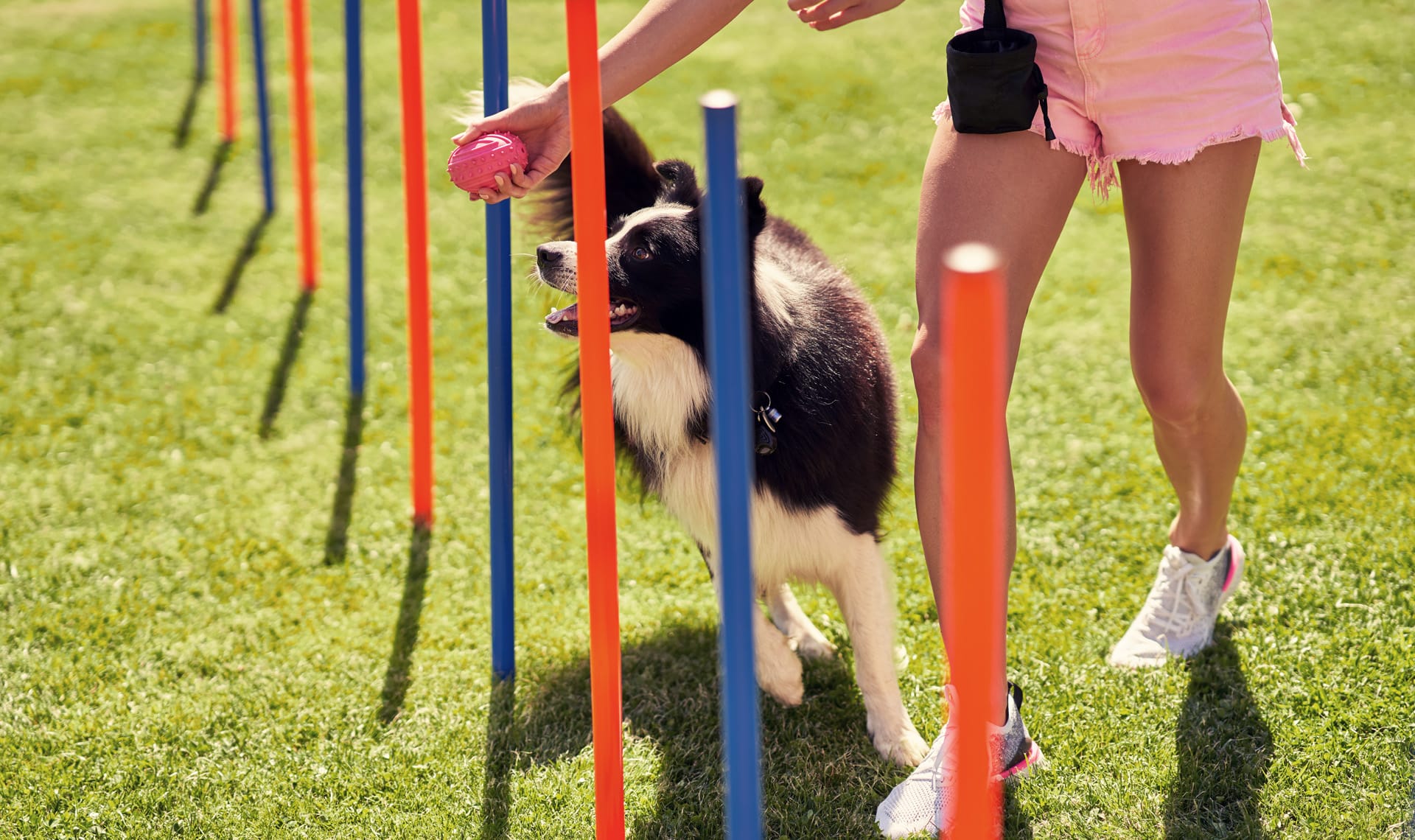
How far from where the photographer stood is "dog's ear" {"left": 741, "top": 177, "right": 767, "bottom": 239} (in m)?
2.45

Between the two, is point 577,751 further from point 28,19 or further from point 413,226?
point 28,19

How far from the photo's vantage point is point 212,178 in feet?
21.1

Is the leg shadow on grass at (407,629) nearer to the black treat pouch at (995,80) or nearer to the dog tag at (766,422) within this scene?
the dog tag at (766,422)

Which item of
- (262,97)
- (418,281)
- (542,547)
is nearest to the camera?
(418,281)

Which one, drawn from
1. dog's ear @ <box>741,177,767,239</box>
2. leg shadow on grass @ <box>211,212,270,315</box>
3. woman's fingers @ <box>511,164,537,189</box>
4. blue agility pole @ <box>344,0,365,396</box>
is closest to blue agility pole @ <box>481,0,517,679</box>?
woman's fingers @ <box>511,164,537,189</box>

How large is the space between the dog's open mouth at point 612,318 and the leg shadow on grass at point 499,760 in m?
0.94

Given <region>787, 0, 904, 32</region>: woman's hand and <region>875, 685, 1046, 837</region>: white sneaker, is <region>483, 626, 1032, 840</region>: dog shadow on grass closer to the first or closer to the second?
<region>875, 685, 1046, 837</region>: white sneaker

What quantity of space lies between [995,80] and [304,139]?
3.35m

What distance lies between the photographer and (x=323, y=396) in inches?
179

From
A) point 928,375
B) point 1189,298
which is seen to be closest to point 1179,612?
point 1189,298

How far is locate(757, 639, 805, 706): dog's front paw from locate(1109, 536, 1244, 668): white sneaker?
2.60ft

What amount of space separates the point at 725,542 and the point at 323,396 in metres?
3.31

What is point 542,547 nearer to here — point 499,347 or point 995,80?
point 499,347

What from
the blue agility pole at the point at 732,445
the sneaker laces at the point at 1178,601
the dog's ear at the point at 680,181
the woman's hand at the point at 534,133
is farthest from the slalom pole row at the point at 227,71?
the blue agility pole at the point at 732,445
